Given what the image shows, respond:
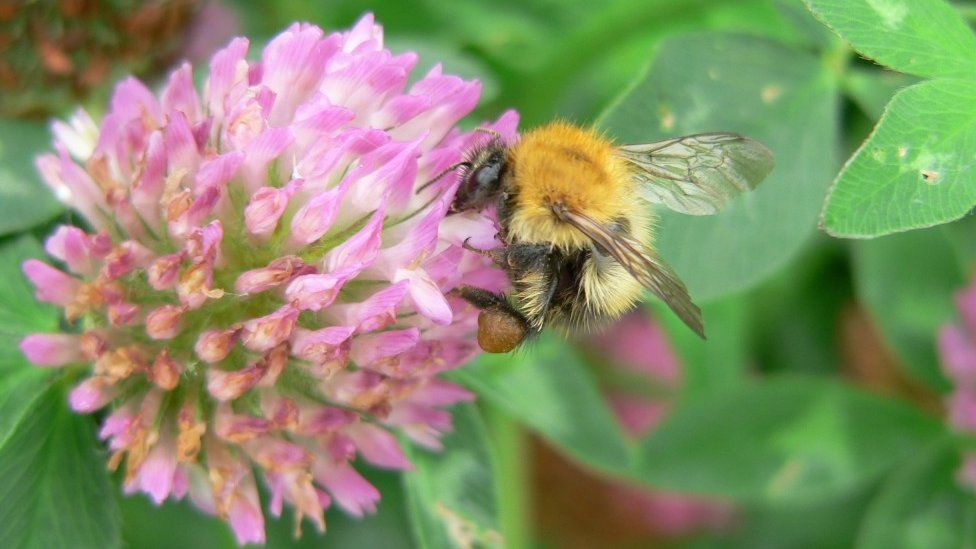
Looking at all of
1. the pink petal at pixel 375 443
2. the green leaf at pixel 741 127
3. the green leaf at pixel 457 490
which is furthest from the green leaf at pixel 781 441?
the pink petal at pixel 375 443

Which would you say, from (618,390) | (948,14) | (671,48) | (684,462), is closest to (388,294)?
(671,48)

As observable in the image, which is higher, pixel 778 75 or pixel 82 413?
pixel 778 75

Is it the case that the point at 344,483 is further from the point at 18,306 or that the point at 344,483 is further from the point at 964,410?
the point at 964,410

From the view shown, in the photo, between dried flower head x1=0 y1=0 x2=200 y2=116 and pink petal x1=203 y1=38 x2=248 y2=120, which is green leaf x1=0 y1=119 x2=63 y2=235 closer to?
dried flower head x1=0 y1=0 x2=200 y2=116

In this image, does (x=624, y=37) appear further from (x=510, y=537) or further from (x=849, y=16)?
(x=510, y=537)

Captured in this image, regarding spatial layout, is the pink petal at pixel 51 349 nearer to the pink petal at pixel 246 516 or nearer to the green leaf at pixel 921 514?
the pink petal at pixel 246 516

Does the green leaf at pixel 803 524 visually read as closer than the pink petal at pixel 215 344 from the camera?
No
